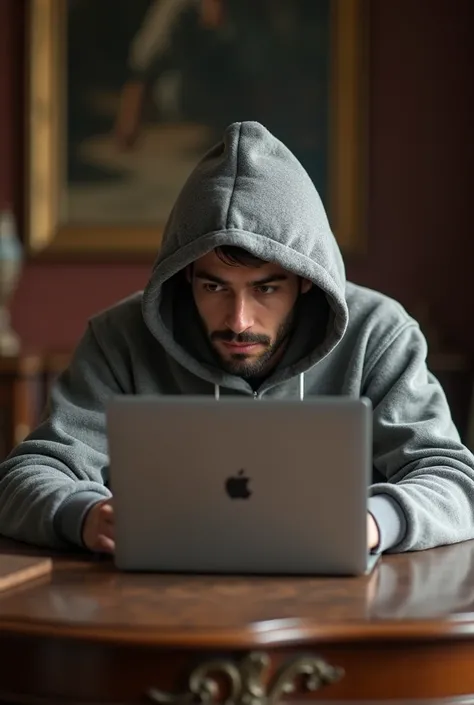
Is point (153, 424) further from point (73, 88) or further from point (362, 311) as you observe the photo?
point (73, 88)

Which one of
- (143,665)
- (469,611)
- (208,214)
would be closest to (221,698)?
(143,665)

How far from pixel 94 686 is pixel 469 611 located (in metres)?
0.40

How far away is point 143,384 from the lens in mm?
1985

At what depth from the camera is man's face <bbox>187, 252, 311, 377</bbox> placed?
1868mm

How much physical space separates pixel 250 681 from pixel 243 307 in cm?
78

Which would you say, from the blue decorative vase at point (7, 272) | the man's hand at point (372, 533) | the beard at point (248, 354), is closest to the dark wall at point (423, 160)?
the blue decorative vase at point (7, 272)

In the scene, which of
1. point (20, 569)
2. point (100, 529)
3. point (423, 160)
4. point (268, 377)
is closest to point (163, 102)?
point (423, 160)

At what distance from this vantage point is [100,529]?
5.12ft

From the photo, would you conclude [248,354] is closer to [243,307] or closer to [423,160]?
[243,307]

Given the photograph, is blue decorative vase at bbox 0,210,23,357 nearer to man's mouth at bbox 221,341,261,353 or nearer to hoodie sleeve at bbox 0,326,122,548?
hoodie sleeve at bbox 0,326,122,548

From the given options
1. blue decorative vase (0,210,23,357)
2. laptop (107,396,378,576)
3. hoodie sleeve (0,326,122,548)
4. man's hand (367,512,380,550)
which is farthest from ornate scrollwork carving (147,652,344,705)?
blue decorative vase (0,210,23,357)

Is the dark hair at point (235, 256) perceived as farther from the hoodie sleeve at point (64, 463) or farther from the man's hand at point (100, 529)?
the man's hand at point (100, 529)

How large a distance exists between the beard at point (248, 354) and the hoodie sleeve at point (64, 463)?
7.8 inches

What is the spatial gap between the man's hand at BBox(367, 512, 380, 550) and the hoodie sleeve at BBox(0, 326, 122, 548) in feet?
1.22
